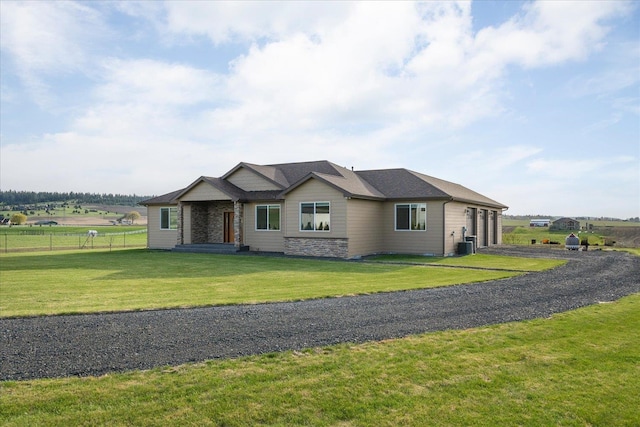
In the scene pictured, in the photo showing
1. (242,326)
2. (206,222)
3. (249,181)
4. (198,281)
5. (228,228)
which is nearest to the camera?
(242,326)

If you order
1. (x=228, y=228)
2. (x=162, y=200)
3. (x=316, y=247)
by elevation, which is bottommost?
(x=316, y=247)

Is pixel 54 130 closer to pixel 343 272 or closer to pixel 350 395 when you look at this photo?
pixel 343 272

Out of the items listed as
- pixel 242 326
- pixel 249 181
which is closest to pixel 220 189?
pixel 249 181

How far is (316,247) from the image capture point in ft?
71.7

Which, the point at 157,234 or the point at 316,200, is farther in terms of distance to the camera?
the point at 157,234

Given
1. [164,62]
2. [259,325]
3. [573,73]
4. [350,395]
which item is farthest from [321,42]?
[350,395]

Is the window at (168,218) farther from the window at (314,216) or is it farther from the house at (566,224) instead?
the house at (566,224)

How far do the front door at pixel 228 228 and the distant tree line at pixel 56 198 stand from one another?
134693 millimetres

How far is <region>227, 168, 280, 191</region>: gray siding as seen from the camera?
25559 millimetres

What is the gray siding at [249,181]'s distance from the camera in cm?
2556

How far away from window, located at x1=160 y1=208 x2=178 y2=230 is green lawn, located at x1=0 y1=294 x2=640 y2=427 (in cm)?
2368

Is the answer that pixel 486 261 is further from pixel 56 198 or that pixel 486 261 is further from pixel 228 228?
pixel 56 198

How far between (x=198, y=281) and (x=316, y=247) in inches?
358

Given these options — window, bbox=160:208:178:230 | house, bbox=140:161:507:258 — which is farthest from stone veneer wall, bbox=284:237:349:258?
window, bbox=160:208:178:230
